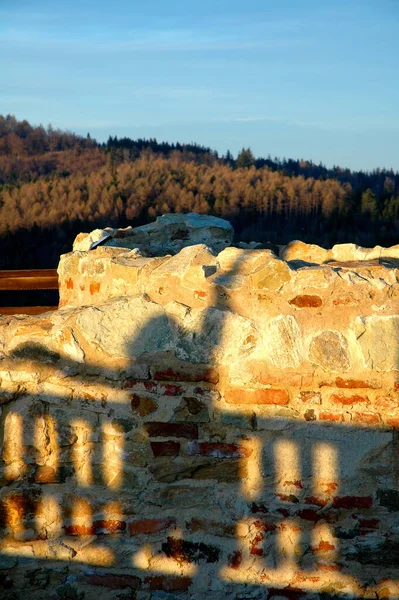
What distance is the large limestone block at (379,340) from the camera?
263 cm

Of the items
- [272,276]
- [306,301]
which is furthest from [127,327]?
[306,301]

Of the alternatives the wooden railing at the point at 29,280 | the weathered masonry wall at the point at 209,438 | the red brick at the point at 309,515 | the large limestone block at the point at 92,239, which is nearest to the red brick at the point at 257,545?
the weathered masonry wall at the point at 209,438

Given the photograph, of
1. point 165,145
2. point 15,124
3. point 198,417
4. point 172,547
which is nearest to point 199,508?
point 172,547

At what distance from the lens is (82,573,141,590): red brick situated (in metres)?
2.83

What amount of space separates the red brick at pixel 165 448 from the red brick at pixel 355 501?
63 cm

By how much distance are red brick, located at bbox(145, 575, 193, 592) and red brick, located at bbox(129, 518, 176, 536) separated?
6.9 inches

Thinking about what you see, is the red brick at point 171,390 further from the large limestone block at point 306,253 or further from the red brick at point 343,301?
the large limestone block at point 306,253

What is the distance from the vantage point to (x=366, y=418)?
8.74ft

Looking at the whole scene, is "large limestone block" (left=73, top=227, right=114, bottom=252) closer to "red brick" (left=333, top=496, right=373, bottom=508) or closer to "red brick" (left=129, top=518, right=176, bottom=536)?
"red brick" (left=129, top=518, right=176, bottom=536)

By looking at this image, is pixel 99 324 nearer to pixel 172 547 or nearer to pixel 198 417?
pixel 198 417

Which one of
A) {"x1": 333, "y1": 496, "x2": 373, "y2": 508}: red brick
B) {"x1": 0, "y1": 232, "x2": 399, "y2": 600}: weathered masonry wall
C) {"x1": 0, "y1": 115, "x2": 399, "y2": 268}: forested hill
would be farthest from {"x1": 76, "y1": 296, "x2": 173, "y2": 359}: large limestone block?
{"x1": 0, "y1": 115, "x2": 399, "y2": 268}: forested hill

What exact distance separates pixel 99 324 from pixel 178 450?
58 cm

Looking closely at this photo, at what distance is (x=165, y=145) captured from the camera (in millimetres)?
30953

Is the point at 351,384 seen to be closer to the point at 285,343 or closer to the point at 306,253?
the point at 285,343
